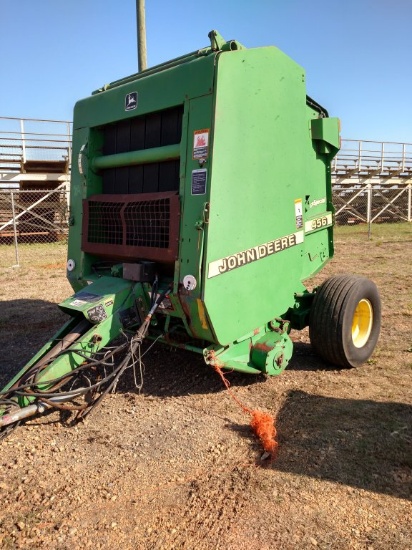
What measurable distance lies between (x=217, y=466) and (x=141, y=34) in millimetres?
9233

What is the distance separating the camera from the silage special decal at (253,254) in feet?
11.4

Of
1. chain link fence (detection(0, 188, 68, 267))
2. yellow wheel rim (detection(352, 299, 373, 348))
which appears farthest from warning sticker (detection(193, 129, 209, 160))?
chain link fence (detection(0, 188, 68, 267))

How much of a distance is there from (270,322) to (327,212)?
163 centimetres

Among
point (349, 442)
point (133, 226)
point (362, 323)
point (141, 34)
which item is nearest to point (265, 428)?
point (349, 442)

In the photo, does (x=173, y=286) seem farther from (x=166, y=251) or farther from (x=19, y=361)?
(x=19, y=361)

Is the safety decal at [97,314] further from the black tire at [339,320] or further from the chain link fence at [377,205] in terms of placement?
the chain link fence at [377,205]

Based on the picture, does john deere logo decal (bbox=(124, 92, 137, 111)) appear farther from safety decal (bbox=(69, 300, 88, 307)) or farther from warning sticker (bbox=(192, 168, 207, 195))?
safety decal (bbox=(69, 300, 88, 307))

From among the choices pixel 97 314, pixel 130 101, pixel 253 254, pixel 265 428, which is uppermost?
pixel 130 101

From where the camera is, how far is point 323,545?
7.68ft

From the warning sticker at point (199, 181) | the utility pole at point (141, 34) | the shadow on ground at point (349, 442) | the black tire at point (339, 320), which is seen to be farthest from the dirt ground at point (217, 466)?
the utility pole at point (141, 34)

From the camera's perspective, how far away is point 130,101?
13.2 feet

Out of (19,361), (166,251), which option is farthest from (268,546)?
(19,361)

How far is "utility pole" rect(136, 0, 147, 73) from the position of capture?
31.5 ft

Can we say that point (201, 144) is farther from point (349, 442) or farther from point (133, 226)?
point (349, 442)
